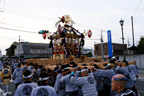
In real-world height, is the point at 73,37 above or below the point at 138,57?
above

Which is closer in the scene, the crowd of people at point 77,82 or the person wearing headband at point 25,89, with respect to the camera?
the crowd of people at point 77,82

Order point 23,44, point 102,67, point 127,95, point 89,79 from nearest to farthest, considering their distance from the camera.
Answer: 1. point 127,95
2. point 89,79
3. point 102,67
4. point 23,44

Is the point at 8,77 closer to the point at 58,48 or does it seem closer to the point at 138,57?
the point at 58,48

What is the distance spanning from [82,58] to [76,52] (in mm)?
1624

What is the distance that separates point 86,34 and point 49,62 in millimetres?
5267

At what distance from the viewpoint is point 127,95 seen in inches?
83.4

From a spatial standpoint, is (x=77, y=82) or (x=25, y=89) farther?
(x=77, y=82)

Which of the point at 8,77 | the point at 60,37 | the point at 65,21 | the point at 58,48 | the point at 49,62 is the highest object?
the point at 65,21

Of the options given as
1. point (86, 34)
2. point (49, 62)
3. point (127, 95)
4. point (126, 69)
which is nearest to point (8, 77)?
point (49, 62)

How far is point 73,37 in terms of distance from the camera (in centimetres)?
1305

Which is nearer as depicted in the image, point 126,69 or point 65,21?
point 126,69

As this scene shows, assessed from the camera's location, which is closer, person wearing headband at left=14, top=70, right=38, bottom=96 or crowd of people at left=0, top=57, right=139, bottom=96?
crowd of people at left=0, top=57, right=139, bottom=96

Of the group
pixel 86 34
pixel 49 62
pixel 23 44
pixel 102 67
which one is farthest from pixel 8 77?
pixel 23 44

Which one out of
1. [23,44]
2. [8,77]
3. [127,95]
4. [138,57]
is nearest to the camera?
[127,95]
